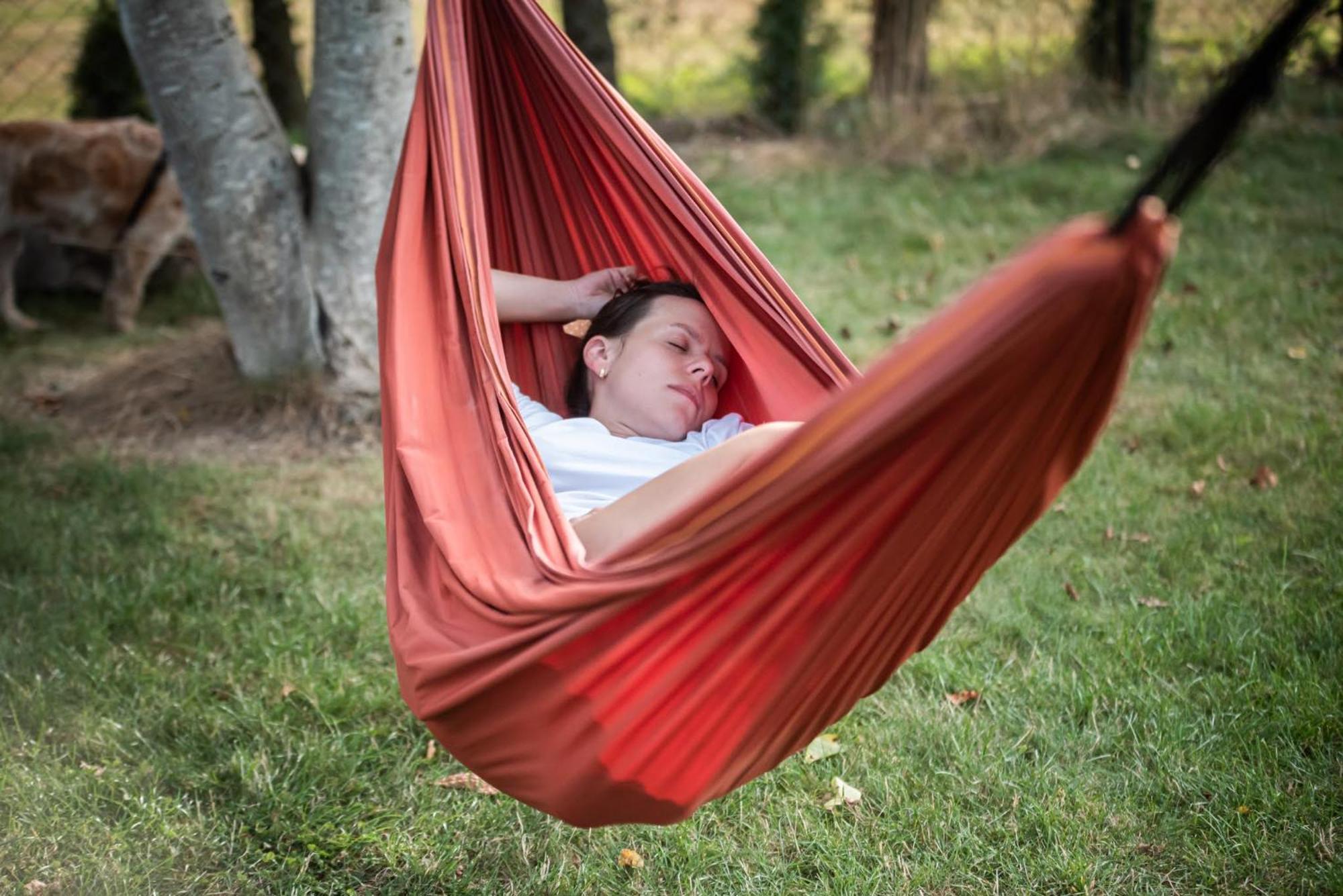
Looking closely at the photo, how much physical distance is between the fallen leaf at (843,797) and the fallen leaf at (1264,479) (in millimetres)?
1824

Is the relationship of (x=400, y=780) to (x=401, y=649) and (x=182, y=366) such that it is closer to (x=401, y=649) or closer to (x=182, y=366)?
(x=401, y=649)

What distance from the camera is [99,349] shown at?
476 cm

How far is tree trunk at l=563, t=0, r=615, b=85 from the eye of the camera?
6.22 metres

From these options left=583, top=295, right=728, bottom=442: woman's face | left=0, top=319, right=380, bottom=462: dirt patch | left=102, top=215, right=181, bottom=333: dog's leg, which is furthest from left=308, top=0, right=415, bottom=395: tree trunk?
left=102, top=215, right=181, bottom=333: dog's leg

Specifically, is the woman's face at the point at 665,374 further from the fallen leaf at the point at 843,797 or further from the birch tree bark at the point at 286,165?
the birch tree bark at the point at 286,165

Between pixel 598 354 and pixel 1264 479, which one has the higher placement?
pixel 598 354

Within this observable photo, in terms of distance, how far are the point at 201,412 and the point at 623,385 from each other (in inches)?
88.1

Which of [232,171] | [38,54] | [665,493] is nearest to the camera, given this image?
[665,493]

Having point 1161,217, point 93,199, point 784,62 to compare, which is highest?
point 1161,217

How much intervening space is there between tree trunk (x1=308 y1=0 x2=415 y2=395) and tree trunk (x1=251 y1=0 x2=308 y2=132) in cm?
388

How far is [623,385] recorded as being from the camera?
2252mm

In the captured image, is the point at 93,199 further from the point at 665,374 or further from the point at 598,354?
the point at 665,374

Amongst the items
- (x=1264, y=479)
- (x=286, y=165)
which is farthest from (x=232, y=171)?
(x=1264, y=479)

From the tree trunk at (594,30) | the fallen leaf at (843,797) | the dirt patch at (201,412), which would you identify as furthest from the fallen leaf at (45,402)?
the tree trunk at (594,30)
